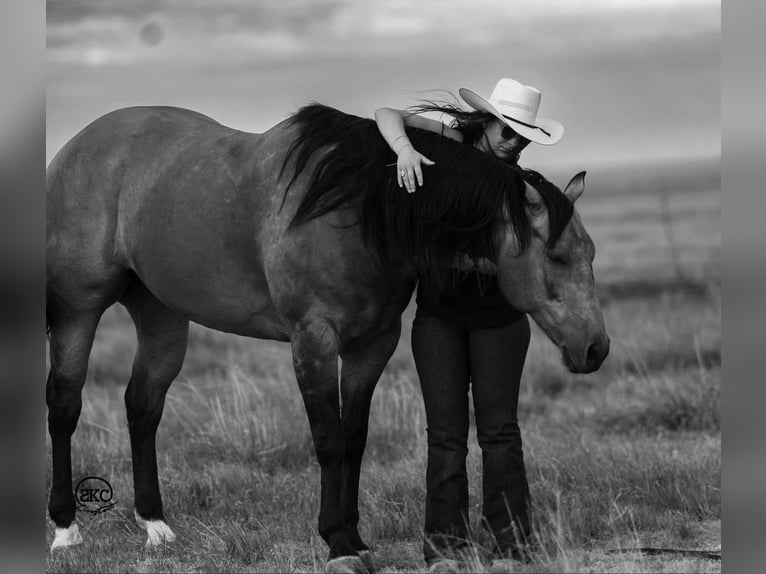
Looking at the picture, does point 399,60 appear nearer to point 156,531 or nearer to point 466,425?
point 156,531

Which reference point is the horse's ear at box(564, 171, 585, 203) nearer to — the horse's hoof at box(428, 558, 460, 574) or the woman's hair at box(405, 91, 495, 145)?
the woman's hair at box(405, 91, 495, 145)

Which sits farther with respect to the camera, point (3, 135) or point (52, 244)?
point (52, 244)

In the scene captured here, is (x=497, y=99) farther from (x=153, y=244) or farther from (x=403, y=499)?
(x=403, y=499)

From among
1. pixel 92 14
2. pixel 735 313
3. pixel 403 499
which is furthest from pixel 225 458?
pixel 92 14

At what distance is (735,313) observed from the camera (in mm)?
3270

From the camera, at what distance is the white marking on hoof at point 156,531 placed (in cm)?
469

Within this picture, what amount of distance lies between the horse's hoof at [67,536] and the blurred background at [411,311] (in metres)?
0.14

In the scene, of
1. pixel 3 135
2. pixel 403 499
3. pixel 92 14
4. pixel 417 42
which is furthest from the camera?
pixel 417 42

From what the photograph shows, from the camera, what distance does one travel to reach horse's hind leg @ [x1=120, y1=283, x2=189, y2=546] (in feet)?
16.1

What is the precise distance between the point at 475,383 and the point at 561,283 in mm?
628

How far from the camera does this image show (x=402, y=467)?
19.0ft

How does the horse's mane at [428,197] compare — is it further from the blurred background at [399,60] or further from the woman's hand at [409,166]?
the blurred background at [399,60]

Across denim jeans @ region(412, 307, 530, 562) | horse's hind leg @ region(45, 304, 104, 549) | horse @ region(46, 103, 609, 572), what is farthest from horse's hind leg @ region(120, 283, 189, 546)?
denim jeans @ region(412, 307, 530, 562)

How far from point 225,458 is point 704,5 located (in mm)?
11796
